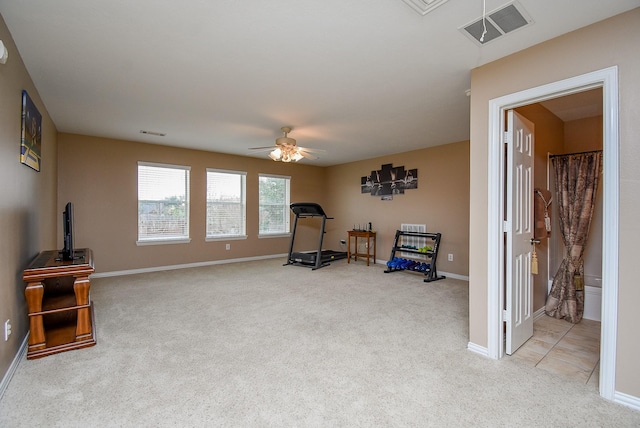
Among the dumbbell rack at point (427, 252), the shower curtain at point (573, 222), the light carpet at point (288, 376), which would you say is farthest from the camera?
the dumbbell rack at point (427, 252)

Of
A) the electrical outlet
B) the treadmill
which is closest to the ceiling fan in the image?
the treadmill

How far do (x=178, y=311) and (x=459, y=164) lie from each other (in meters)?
5.00

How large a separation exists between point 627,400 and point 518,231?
1.22 meters

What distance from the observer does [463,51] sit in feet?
7.34

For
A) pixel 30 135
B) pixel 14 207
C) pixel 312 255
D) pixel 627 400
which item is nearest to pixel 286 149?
pixel 312 255

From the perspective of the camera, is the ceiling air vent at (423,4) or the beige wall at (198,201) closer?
the ceiling air vent at (423,4)

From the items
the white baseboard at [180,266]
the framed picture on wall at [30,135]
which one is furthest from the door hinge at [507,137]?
the white baseboard at [180,266]

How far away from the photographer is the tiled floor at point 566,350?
2127 mm

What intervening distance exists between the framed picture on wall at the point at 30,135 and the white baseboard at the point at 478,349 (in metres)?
4.06

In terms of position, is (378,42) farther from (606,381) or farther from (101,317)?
(101,317)

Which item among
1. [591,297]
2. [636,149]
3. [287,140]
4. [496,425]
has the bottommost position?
[496,425]

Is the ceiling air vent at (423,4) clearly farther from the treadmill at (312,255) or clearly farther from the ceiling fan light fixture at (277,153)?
the treadmill at (312,255)

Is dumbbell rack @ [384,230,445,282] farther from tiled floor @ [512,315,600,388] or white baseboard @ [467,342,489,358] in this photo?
white baseboard @ [467,342,489,358]

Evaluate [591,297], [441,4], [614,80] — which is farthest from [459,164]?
[441,4]
